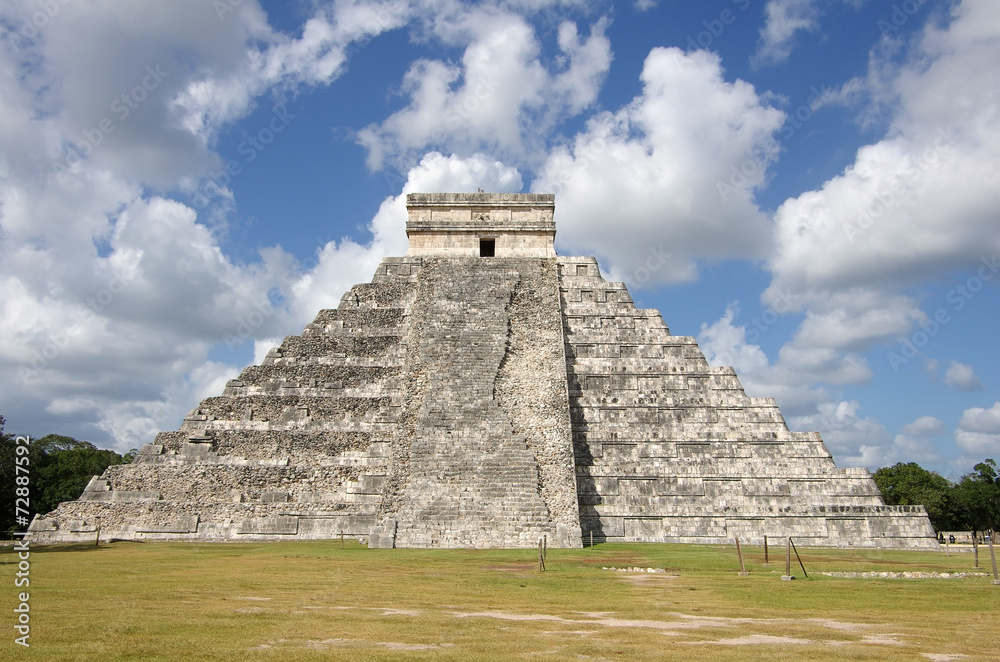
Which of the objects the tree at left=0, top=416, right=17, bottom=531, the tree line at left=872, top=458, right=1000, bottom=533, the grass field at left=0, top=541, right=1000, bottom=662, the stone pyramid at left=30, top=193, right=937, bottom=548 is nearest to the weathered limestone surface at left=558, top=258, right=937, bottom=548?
the stone pyramid at left=30, top=193, right=937, bottom=548

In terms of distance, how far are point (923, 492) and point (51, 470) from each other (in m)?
50.3

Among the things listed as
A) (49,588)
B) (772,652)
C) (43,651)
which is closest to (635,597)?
(772,652)

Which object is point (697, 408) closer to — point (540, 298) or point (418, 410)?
point (540, 298)

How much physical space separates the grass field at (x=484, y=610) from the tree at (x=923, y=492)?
104 ft

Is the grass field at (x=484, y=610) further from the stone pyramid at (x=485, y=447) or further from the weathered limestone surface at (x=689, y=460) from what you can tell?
the weathered limestone surface at (x=689, y=460)

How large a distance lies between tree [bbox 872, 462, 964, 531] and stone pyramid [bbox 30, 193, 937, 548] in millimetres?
22334

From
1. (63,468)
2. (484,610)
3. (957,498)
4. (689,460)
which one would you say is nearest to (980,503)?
(957,498)

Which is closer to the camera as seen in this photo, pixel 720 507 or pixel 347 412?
pixel 720 507

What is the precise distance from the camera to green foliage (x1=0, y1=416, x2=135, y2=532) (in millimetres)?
25984

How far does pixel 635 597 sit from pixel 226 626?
15.8 ft

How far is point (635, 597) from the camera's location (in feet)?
29.1

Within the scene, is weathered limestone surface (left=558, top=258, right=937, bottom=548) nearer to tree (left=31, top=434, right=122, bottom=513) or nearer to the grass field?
the grass field

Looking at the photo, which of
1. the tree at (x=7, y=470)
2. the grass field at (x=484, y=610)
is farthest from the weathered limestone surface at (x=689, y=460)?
the tree at (x=7, y=470)

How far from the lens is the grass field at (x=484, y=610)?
5656mm
